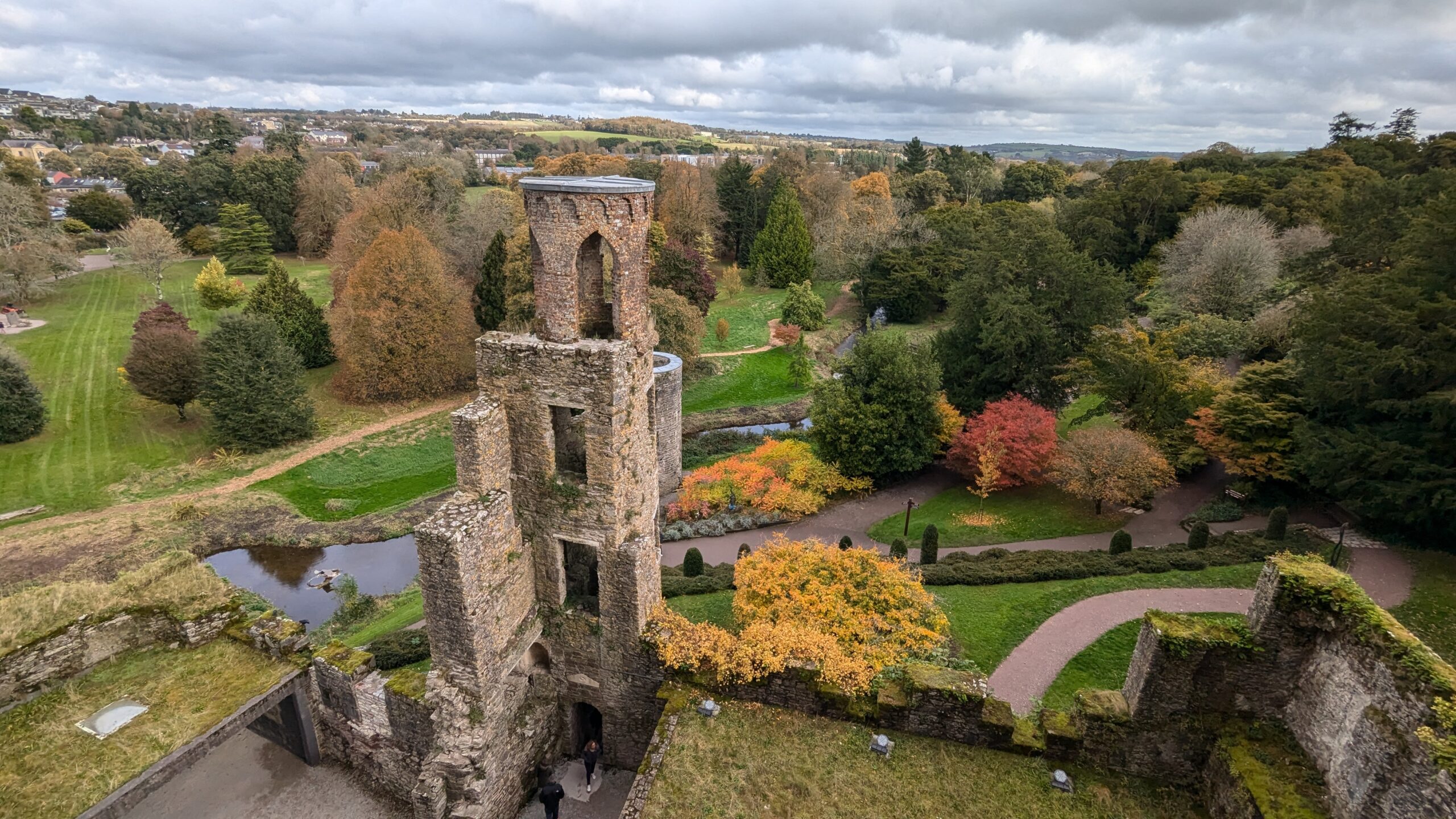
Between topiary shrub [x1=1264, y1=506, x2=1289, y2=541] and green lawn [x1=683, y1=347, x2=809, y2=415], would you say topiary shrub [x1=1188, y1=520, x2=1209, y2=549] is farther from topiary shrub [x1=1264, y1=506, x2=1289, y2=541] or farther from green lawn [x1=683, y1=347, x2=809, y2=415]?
green lawn [x1=683, y1=347, x2=809, y2=415]

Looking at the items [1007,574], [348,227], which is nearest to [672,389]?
[1007,574]

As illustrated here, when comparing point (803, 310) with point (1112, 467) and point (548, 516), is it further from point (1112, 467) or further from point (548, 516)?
point (548, 516)

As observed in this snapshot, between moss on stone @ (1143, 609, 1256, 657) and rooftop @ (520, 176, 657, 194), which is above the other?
rooftop @ (520, 176, 657, 194)

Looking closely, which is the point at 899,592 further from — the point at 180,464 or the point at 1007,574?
the point at 180,464

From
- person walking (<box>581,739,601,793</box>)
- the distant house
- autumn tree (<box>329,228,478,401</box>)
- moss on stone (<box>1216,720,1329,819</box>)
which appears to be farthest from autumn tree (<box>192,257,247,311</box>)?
the distant house

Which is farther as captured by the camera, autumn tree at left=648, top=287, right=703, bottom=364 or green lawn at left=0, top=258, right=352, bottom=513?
autumn tree at left=648, top=287, right=703, bottom=364

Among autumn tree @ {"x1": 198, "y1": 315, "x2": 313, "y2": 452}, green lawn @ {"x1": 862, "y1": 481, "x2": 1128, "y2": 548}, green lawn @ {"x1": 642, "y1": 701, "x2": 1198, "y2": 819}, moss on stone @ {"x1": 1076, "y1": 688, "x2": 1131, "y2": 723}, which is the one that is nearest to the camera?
green lawn @ {"x1": 642, "y1": 701, "x2": 1198, "y2": 819}

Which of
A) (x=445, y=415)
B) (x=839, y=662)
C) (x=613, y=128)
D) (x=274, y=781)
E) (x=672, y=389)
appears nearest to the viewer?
(x=839, y=662)

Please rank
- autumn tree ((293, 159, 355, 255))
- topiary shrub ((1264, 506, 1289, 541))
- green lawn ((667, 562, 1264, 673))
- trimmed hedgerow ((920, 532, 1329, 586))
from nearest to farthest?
green lawn ((667, 562, 1264, 673)) < trimmed hedgerow ((920, 532, 1329, 586)) < topiary shrub ((1264, 506, 1289, 541)) < autumn tree ((293, 159, 355, 255))
